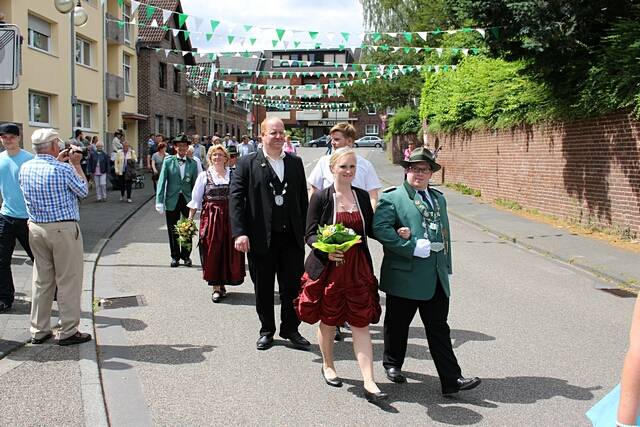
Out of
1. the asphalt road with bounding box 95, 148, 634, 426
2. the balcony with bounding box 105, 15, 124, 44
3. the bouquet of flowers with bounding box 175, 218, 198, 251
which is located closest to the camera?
the asphalt road with bounding box 95, 148, 634, 426

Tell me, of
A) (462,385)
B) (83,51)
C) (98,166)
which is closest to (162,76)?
(83,51)

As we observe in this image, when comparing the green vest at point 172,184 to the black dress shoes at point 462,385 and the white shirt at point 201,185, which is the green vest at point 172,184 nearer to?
the white shirt at point 201,185

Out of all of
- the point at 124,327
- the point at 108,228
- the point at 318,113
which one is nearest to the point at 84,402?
the point at 124,327

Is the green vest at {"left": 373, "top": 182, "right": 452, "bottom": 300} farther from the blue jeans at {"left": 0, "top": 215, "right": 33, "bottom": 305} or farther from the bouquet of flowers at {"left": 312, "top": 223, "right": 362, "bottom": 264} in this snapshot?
the blue jeans at {"left": 0, "top": 215, "right": 33, "bottom": 305}

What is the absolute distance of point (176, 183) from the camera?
9.54 metres

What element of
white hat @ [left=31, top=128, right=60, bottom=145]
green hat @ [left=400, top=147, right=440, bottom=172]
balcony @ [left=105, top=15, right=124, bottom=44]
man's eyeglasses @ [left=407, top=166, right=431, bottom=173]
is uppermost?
balcony @ [left=105, top=15, right=124, bottom=44]

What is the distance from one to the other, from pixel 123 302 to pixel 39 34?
58.2 feet

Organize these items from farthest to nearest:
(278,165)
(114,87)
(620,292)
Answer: (114,87), (620,292), (278,165)

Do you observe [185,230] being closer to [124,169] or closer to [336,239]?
[336,239]

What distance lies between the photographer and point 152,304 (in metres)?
7.47

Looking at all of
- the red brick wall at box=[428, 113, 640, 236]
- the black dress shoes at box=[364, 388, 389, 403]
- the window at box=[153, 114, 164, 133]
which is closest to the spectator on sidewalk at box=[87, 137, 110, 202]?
the red brick wall at box=[428, 113, 640, 236]

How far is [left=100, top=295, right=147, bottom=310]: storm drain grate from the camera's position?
24.4 feet

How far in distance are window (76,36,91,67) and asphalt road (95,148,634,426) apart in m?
19.5

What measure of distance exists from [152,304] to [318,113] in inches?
3133
